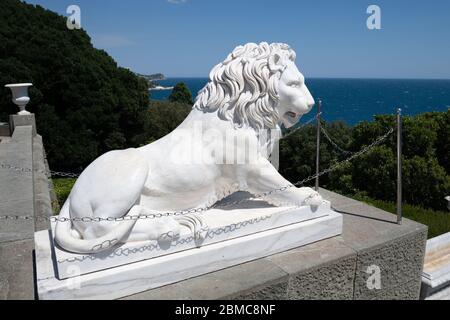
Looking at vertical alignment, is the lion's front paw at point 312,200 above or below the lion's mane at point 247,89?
below

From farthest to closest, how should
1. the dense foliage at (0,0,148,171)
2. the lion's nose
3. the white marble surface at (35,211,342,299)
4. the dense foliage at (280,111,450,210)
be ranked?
1. the dense foliage at (0,0,148,171)
2. the dense foliage at (280,111,450,210)
3. the lion's nose
4. the white marble surface at (35,211,342,299)

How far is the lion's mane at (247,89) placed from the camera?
305 centimetres

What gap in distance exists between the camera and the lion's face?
3.09 metres

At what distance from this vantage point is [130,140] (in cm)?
1923

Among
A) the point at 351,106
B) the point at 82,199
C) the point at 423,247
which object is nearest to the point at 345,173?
the point at 423,247

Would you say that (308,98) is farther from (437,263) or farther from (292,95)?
(437,263)

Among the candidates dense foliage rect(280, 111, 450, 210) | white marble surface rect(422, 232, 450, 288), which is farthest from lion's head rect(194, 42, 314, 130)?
dense foliage rect(280, 111, 450, 210)

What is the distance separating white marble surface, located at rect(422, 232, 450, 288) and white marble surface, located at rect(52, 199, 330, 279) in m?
1.49

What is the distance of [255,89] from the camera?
3.07 m

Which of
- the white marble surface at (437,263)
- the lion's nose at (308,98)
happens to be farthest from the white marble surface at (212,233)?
the white marble surface at (437,263)

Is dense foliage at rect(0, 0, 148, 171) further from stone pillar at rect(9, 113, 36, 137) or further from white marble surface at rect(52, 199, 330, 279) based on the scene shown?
white marble surface at rect(52, 199, 330, 279)

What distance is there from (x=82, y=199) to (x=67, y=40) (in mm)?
16802

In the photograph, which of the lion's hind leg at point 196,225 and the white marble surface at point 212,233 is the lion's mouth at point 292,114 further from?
the lion's hind leg at point 196,225
